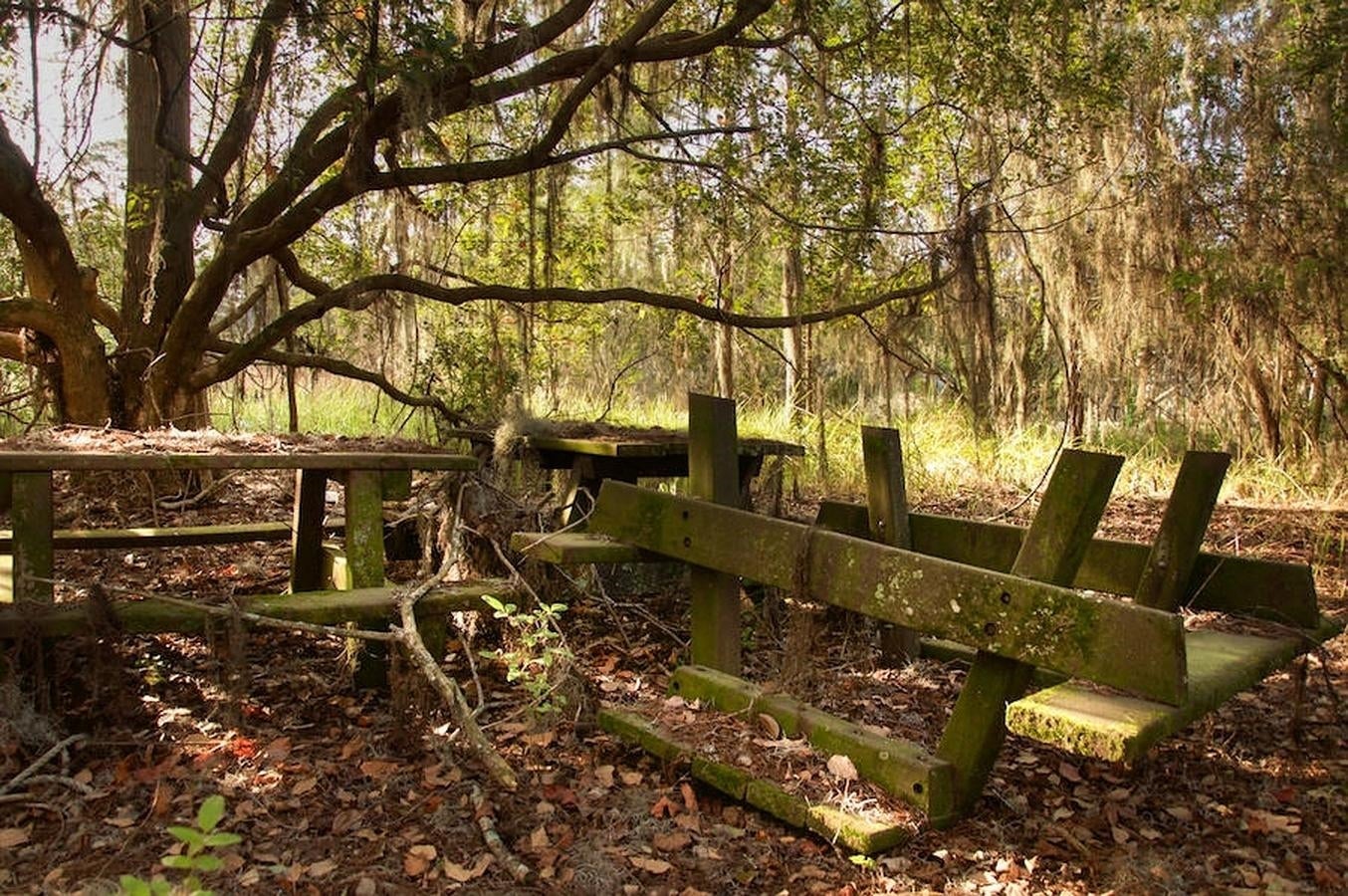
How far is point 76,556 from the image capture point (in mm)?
6680

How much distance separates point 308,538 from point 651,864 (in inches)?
125

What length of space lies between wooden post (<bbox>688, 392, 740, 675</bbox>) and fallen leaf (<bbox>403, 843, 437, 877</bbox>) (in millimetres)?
1586

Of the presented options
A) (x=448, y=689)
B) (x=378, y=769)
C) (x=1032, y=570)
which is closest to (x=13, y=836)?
(x=378, y=769)

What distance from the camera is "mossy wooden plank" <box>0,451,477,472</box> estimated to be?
3.97 metres

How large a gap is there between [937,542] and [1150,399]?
16867mm

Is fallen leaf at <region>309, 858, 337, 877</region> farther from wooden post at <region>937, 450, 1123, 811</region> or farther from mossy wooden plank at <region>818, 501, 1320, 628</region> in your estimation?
mossy wooden plank at <region>818, 501, 1320, 628</region>

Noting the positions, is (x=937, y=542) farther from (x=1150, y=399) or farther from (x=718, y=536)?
(x=1150, y=399)

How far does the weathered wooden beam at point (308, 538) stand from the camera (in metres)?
5.52

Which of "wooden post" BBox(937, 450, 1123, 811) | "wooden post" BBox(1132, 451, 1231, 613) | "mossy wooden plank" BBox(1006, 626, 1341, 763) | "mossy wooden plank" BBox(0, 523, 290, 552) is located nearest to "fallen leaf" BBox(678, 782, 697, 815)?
"wooden post" BBox(937, 450, 1123, 811)

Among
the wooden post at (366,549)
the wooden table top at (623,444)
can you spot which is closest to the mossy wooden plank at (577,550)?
the wooden post at (366,549)

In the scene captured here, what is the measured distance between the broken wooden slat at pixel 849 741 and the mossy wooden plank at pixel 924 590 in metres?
0.45

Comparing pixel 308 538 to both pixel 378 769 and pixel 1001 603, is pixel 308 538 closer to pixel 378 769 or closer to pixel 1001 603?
pixel 378 769

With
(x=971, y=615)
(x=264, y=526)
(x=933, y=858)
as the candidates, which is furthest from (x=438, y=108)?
(x=933, y=858)

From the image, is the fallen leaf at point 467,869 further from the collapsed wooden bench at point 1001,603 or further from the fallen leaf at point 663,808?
the collapsed wooden bench at point 1001,603
